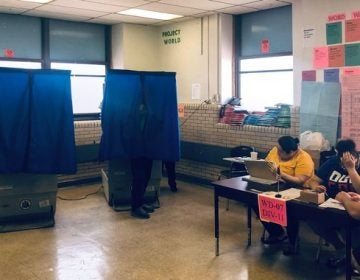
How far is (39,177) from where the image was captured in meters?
4.84

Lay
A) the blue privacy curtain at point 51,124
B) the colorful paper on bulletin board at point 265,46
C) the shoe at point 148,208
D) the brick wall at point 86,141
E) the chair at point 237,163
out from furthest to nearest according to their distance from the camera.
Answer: the brick wall at point 86,141 → the colorful paper on bulletin board at point 265,46 → the chair at point 237,163 → the shoe at point 148,208 → the blue privacy curtain at point 51,124

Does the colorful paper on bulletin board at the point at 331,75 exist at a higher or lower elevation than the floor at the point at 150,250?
higher

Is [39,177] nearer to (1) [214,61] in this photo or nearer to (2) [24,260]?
(2) [24,260]

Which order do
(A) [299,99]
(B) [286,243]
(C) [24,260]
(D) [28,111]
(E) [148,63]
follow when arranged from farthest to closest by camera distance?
(E) [148,63] < (A) [299,99] < (D) [28,111] < (B) [286,243] < (C) [24,260]

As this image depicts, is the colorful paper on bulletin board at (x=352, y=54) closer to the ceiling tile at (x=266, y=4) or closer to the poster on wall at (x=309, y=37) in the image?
the poster on wall at (x=309, y=37)

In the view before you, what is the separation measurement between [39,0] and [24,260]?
3.49 metres

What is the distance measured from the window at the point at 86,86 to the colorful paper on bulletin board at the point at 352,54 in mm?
4326

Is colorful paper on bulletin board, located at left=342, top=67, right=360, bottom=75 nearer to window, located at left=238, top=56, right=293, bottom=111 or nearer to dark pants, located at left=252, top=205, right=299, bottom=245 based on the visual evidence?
window, located at left=238, top=56, right=293, bottom=111

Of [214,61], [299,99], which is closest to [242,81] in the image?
[214,61]

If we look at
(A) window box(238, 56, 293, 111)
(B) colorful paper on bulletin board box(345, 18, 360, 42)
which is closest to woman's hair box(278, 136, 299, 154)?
(B) colorful paper on bulletin board box(345, 18, 360, 42)

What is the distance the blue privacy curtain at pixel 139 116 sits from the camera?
5195 millimetres

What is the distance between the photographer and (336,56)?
16.8 feet

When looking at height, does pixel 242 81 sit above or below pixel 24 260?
above

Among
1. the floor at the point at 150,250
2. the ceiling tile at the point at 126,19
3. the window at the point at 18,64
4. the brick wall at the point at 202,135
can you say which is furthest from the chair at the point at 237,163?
the window at the point at 18,64
